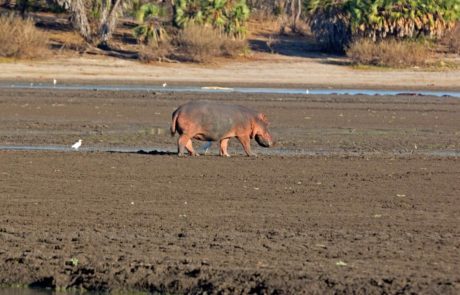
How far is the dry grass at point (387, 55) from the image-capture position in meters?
41.8

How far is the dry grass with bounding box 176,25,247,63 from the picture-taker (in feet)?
135

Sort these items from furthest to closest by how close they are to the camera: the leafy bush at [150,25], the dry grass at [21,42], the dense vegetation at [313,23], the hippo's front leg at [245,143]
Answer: the leafy bush at [150,25], the dense vegetation at [313,23], the dry grass at [21,42], the hippo's front leg at [245,143]

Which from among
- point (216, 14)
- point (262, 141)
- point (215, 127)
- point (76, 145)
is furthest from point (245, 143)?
point (216, 14)

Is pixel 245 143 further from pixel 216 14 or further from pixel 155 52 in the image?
pixel 216 14

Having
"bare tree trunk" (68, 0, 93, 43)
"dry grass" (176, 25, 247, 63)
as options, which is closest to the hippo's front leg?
"dry grass" (176, 25, 247, 63)

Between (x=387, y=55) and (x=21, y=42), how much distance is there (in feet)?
42.2

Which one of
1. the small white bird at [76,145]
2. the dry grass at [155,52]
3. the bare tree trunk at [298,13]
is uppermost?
the small white bird at [76,145]

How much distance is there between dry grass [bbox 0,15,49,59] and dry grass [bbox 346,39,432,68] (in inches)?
434

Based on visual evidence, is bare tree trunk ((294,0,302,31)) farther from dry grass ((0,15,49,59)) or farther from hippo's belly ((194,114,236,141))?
hippo's belly ((194,114,236,141))

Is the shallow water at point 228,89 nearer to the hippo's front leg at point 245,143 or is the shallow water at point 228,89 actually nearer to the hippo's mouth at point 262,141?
the hippo's mouth at point 262,141

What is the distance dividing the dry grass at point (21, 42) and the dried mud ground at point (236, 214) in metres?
17.3

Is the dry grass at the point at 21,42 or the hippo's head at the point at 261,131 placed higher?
the hippo's head at the point at 261,131

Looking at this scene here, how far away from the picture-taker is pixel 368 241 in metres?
10.8

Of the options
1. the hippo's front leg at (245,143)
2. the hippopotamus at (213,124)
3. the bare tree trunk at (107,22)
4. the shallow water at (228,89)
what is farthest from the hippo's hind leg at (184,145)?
the bare tree trunk at (107,22)
